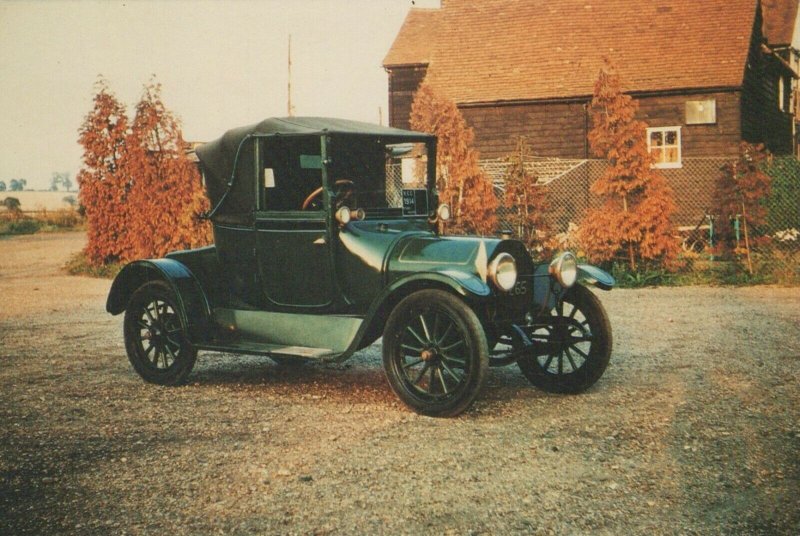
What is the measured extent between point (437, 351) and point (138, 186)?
12276 millimetres

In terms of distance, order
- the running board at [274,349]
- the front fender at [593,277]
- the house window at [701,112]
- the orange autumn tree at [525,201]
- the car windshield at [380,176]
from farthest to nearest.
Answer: the house window at [701,112] → the orange autumn tree at [525,201] → the car windshield at [380,176] → the front fender at [593,277] → the running board at [274,349]

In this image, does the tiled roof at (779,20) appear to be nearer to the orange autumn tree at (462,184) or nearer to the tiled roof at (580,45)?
the tiled roof at (580,45)

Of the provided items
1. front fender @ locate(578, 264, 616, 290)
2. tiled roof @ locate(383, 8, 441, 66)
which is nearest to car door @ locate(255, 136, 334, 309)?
front fender @ locate(578, 264, 616, 290)

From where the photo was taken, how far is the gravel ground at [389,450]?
3693 mm

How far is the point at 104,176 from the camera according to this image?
671 inches

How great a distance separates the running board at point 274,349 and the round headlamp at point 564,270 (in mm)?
1633

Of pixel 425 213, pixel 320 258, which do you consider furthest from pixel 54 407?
pixel 425 213

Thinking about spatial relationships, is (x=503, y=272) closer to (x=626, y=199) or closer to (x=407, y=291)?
(x=407, y=291)

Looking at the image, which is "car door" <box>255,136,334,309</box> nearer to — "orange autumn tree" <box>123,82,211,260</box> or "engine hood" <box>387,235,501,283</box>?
"engine hood" <box>387,235,501,283</box>

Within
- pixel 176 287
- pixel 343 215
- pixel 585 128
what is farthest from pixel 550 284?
pixel 585 128

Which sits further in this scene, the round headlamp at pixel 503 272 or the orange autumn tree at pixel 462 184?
the orange autumn tree at pixel 462 184

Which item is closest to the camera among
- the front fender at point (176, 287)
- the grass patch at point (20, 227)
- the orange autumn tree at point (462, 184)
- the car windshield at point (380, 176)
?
the car windshield at point (380, 176)

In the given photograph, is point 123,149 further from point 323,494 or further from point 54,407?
point 323,494

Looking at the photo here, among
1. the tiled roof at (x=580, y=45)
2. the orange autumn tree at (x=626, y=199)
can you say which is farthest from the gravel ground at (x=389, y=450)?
the tiled roof at (x=580, y=45)
